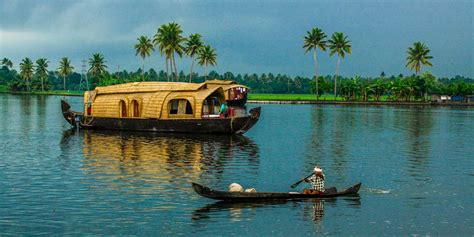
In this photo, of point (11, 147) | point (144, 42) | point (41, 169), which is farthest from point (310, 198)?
point (144, 42)

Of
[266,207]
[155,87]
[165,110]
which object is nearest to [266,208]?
[266,207]

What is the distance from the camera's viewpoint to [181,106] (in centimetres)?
4472

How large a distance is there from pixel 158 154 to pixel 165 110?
11.3 meters

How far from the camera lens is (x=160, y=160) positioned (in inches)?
1252

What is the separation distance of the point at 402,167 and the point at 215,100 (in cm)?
2091

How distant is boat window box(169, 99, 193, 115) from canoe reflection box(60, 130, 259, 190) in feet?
6.25

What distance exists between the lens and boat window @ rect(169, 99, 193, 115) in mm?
44656

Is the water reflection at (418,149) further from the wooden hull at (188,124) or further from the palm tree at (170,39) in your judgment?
the palm tree at (170,39)

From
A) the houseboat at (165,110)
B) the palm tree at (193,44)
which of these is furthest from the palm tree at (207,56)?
the houseboat at (165,110)

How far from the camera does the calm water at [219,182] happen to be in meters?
18.2

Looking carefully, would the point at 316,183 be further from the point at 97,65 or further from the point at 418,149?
the point at 97,65

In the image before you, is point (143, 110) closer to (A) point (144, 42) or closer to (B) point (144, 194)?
(B) point (144, 194)

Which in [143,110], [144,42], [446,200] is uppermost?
[144,42]

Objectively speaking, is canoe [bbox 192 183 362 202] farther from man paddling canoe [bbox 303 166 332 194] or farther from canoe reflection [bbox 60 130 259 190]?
canoe reflection [bbox 60 130 259 190]
